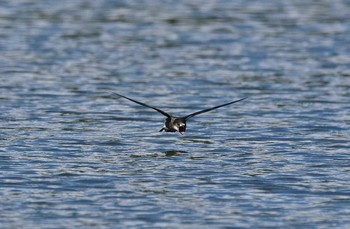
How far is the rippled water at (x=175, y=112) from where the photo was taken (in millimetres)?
15414

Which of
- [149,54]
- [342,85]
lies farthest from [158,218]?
[149,54]

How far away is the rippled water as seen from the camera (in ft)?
50.6

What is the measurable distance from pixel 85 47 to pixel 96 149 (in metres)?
12.9

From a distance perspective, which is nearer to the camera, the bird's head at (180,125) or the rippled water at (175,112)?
the rippled water at (175,112)

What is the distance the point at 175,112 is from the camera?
23.3 meters

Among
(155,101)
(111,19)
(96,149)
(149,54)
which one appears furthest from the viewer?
(111,19)

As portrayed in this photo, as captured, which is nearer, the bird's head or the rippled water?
the rippled water

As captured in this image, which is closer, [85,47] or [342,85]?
[342,85]

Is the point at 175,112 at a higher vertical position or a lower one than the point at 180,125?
lower

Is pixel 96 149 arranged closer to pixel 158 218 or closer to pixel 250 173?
pixel 250 173

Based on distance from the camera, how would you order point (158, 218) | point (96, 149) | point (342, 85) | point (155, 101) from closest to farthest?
point (158, 218) → point (96, 149) → point (155, 101) → point (342, 85)

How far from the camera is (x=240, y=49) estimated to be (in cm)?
3170

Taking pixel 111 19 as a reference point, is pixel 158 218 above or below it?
below

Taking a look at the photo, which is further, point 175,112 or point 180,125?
point 175,112
